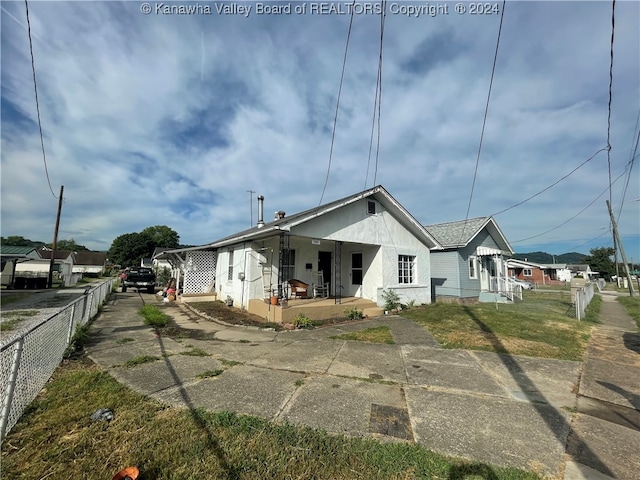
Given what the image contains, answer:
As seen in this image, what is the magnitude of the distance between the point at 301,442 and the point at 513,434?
7.84 feet

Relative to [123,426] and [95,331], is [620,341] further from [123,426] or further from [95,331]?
[95,331]

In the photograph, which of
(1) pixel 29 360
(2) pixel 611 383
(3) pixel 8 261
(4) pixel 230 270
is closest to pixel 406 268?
(4) pixel 230 270

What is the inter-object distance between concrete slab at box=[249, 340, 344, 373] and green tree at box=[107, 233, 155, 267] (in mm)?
79410

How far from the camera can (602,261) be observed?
2598 inches

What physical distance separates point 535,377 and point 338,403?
A: 374 cm

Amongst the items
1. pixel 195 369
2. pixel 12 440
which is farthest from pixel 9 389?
pixel 195 369

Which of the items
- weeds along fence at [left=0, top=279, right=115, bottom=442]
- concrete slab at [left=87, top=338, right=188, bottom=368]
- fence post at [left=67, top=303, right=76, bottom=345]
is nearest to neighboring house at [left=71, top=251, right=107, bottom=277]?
fence post at [left=67, top=303, right=76, bottom=345]

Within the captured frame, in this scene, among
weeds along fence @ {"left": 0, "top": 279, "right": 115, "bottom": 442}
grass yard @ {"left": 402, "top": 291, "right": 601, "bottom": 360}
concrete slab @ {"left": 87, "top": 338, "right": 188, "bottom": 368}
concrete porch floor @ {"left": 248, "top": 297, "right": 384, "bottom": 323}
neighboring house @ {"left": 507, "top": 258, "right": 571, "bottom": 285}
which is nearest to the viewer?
weeds along fence @ {"left": 0, "top": 279, "right": 115, "bottom": 442}

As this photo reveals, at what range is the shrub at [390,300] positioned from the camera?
1199 cm

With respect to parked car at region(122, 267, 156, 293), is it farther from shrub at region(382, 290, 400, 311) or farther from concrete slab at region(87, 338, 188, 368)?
shrub at region(382, 290, 400, 311)

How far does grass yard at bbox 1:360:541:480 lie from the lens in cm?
246

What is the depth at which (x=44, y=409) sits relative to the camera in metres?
3.44

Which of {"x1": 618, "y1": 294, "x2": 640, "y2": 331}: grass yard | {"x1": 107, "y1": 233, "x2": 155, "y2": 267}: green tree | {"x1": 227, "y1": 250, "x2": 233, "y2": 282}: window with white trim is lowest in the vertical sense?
{"x1": 618, "y1": 294, "x2": 640, "y2": 331}: grass yard

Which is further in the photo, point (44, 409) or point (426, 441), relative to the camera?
point (44, 409)
